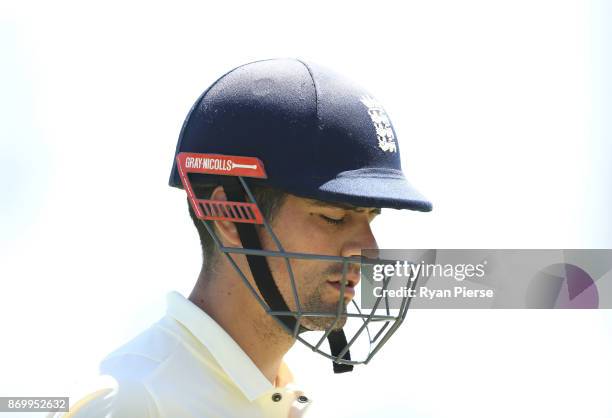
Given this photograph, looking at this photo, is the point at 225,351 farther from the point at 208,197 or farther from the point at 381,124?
the point at 381,124

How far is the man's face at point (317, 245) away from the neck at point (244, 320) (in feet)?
0.37

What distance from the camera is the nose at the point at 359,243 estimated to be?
3.47m

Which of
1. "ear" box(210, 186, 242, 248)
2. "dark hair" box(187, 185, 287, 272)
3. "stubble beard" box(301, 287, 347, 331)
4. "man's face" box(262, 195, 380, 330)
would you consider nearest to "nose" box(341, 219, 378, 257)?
"man's face" box(262, 195, 380, 330)

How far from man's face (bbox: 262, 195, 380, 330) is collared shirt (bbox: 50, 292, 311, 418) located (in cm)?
26

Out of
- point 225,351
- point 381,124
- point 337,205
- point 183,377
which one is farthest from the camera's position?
point 381,124

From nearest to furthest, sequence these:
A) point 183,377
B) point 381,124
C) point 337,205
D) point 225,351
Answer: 1. point 183,377
2. point 225,351
3. point 337,205
4. point 381,124

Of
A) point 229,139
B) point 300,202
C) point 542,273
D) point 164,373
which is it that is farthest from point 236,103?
point 542,273

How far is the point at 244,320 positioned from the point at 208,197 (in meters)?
0.45

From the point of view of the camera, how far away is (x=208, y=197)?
3744 mm

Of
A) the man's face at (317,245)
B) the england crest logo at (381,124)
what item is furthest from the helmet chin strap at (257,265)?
the england crest logo at (381,124)

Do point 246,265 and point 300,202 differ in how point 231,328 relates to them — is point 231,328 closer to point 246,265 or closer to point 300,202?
point 246,265

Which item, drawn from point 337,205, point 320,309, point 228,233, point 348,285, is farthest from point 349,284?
point 228,233

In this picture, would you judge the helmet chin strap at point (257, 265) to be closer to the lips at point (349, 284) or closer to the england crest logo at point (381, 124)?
the lips at point (349, 284)

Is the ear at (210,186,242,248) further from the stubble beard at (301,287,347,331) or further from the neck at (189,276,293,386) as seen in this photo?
the stubble beard at (301,287,347,331)
